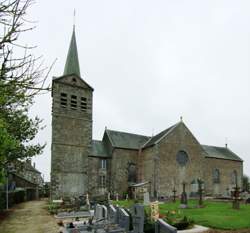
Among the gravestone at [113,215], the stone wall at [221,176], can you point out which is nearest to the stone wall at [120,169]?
the stone wall at [221,176]

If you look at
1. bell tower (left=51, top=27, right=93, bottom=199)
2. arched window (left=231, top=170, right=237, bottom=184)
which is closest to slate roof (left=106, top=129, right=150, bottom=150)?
bell tower (left=51, top=27, right=93, bottom=199)

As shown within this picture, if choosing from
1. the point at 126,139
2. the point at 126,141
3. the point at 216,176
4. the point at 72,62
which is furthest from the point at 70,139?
the point at 216,176

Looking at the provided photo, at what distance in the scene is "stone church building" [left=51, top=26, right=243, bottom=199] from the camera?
106ft

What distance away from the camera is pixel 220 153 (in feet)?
150

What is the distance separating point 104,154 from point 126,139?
3.85 m

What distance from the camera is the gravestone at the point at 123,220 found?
9.88m

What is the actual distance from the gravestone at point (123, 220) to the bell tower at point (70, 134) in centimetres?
2169

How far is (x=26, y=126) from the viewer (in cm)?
1795

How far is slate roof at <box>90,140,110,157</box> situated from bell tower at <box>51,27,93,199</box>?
1018mm

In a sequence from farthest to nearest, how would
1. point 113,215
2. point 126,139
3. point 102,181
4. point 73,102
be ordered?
point 126,139, point 73,102, point 102,181, point 113,215

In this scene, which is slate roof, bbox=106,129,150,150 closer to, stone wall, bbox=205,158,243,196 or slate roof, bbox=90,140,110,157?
slate roof, bbox=90,140,110,157

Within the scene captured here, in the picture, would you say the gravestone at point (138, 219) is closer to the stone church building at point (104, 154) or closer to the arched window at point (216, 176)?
the stone church building at point (104, 154)

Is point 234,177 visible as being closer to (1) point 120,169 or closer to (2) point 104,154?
(1) point 120,169

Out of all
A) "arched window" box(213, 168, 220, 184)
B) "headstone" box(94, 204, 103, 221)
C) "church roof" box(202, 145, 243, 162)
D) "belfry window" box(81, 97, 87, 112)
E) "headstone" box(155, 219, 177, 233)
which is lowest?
"headstone" box(94, 204, 103, 221)
